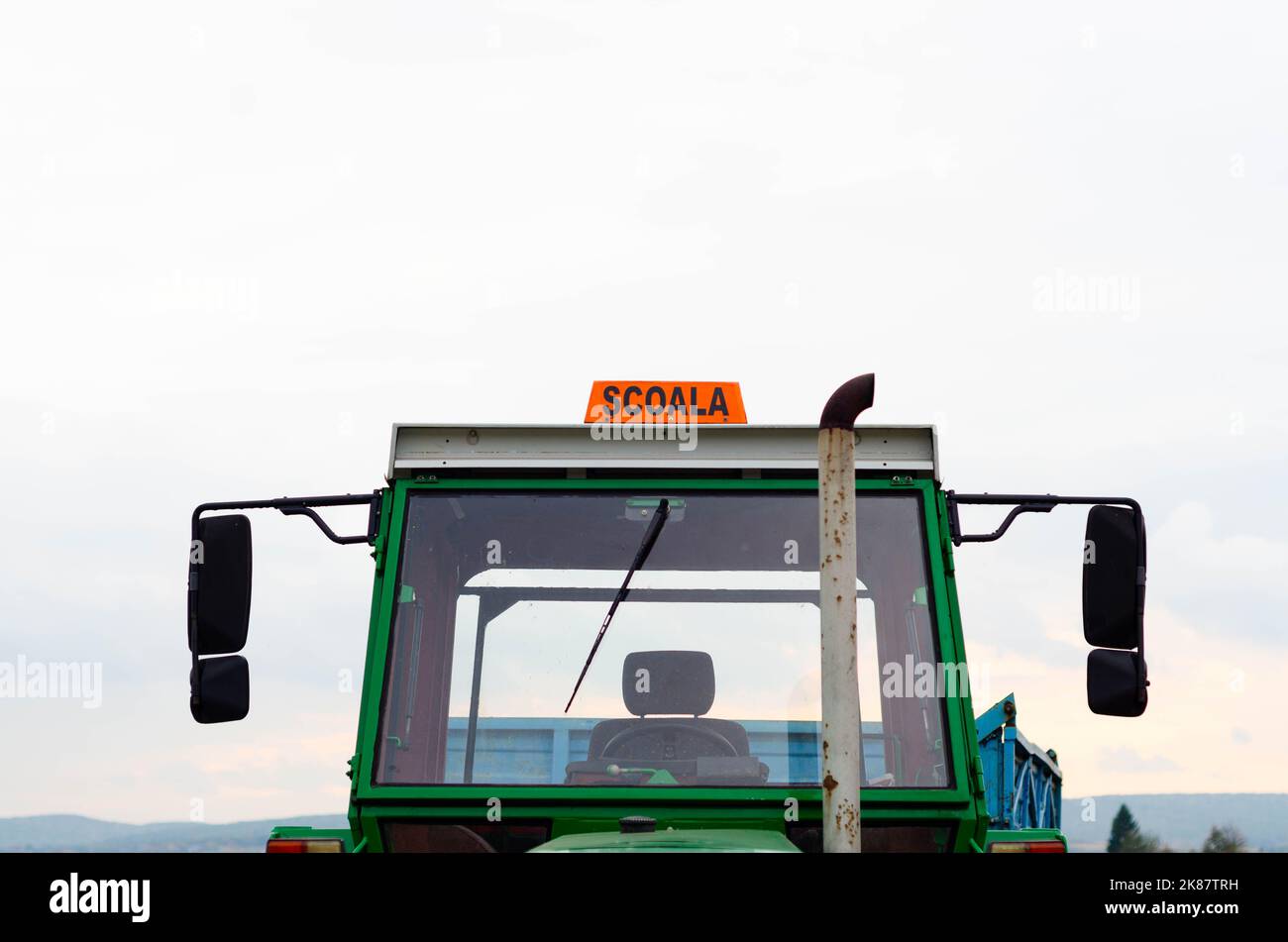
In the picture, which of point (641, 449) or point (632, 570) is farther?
point (641, 449)

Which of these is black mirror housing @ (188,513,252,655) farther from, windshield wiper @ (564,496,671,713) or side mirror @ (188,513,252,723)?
windshield wiper @ (564,496,671,713)

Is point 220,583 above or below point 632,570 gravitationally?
below

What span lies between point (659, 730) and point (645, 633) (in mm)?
285

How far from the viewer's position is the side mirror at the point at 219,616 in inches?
170

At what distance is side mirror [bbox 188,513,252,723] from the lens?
4.32 metres

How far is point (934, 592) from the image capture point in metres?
4.62

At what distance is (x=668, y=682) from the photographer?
4578mm

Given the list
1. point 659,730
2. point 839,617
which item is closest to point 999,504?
point 659,730

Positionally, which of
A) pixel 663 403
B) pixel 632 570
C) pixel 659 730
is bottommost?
pixel 659 730

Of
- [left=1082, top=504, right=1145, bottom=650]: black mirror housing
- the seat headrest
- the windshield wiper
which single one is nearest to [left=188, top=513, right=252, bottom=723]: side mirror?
the windshield wiper
